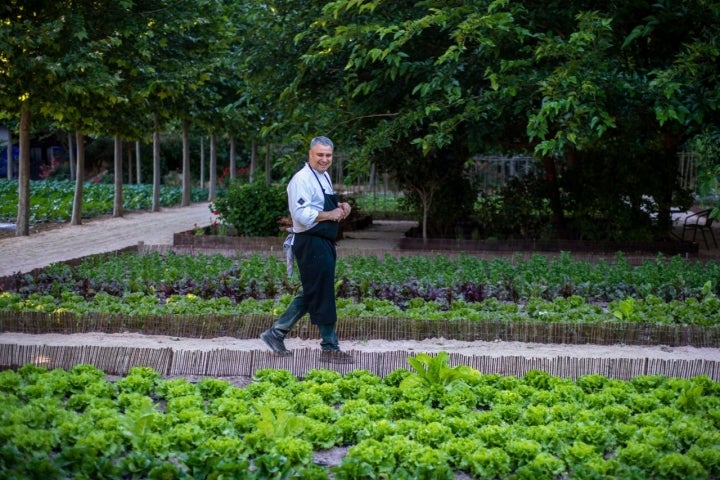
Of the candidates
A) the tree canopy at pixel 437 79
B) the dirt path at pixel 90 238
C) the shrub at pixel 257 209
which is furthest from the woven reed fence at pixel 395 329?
the shrub at pixel 257 209

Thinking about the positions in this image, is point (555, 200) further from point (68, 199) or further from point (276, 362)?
point (68, 199)

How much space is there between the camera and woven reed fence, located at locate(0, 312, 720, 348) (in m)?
8.66

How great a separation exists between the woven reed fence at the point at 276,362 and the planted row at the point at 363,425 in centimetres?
27

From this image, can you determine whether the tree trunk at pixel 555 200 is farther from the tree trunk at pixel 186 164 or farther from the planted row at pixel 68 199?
the tree trunk at pixel 186 164

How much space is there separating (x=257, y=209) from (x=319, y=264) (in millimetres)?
10502

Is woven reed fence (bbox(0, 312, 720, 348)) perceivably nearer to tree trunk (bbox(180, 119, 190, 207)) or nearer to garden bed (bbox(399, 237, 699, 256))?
garden bed (bbox(399, 237, 699, 256))

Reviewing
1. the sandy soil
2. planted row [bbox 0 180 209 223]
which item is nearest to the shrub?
planted row [bbox 0 180 209 223]

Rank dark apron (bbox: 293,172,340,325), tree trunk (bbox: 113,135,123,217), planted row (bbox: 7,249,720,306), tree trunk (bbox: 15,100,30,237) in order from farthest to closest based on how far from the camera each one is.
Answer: tree trunk (bbox: 113,135,123,217) < tree trunk (bbox: 15,100,30,237) < planted row (bbox: 7,249,720,306) < dark apron (bbox: 293,172,340,325)

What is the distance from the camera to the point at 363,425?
566 cm

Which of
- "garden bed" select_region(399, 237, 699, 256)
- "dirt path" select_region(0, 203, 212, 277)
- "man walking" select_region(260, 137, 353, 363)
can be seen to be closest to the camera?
"man walking" select_region(260, 137, 353, 363)

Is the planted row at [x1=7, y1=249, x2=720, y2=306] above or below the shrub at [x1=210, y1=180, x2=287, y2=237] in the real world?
below

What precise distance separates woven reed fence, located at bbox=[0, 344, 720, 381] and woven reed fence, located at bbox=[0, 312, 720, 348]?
1546mm

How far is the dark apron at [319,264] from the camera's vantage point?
7.39 m

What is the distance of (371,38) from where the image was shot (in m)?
13.7
